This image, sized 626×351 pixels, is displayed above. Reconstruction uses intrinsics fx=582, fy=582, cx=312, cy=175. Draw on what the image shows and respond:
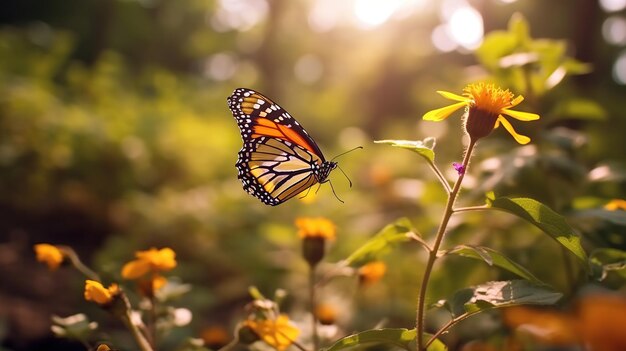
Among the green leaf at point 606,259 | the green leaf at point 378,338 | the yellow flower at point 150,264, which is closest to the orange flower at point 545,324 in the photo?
the green leaf at point 606,259

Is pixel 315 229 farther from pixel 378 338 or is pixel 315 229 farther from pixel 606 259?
pixel 606 259

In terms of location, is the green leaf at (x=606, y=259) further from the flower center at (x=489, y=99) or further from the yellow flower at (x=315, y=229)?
the yellow flower at (x=315, y=229)

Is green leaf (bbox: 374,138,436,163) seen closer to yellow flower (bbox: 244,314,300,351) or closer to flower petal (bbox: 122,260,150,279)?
yellow flower (bbox: 244,314,300,351)

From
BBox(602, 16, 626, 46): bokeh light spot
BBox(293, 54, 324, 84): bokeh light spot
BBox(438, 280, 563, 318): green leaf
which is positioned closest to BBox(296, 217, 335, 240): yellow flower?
BBox(438, 280, 563, 318): green leaf

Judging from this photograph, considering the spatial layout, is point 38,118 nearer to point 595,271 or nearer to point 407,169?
point 407,169

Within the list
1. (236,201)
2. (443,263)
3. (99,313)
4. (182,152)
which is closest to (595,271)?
(443,263)
